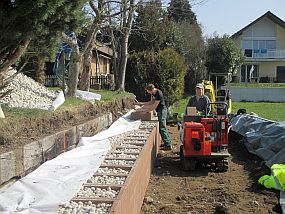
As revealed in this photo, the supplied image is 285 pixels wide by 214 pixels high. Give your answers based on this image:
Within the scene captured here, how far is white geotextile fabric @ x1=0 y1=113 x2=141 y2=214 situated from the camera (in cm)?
440

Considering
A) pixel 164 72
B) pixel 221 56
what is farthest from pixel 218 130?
pixel 221 56

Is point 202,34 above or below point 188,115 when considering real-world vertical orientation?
above

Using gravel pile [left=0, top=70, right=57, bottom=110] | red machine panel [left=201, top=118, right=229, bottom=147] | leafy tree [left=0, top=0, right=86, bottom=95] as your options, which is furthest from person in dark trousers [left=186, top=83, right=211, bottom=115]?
leafy tree [left=0, top=0, right=86, bottom=95]

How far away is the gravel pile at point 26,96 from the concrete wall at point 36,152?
1.13 m

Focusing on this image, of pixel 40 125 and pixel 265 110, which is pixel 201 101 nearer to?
pixel 40 125

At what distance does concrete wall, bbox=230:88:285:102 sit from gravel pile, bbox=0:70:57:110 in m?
23.1

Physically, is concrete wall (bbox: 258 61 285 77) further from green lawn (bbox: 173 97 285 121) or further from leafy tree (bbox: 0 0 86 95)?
leafy tree (bbox: 0 0 86 95)

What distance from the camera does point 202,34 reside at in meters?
47.0

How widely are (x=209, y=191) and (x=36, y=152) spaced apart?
3284 millimetres

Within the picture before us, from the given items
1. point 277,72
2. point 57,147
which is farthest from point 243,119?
point 277,72

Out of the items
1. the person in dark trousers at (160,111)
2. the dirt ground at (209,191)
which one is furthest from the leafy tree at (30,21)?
the person in dark trousers at (160,111)

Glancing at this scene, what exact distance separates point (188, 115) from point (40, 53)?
378cm

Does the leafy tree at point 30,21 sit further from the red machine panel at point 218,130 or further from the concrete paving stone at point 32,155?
the red machine panel at point 218,130

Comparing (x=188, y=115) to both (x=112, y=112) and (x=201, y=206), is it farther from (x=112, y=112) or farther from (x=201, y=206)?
(x=112, y=112)
